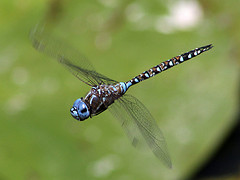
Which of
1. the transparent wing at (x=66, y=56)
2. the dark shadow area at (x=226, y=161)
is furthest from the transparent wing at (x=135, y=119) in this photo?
the dark shadow area at (x=226, y=161)

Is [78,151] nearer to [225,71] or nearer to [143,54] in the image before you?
[143,54]

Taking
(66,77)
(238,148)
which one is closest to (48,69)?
(66,77)

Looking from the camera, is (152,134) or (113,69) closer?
(152,134)

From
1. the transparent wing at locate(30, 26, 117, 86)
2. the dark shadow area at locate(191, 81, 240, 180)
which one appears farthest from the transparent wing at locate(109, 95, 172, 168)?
the dark shadow area at locate(191, 81, 240, 180)

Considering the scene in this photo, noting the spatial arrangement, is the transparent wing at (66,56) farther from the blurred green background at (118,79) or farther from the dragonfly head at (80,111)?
the blurred green background at (118,79)

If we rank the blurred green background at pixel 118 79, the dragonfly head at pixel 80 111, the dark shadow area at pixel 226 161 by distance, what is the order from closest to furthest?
the dragonfly head at pixel 80 111, the blurred green background at pixel 118 79, the dark shadow area at pixel 226 161
